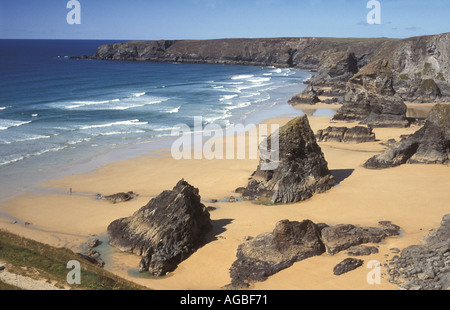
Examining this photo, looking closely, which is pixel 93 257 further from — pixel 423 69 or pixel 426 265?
pixel 423 69

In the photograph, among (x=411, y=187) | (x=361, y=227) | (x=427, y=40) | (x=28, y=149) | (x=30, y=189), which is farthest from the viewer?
(x=427, y=40)

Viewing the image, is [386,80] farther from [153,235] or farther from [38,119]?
[38,119]

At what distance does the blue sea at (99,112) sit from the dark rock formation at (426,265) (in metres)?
23.7

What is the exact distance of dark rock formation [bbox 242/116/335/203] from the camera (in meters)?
25.9

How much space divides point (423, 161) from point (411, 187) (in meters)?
5.58

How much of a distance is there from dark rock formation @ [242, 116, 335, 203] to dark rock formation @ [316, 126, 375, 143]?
14308 millimetres

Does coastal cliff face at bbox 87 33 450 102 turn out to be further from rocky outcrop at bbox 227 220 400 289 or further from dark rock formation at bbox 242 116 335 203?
rocky outcrop at bbox 227 220 400 289

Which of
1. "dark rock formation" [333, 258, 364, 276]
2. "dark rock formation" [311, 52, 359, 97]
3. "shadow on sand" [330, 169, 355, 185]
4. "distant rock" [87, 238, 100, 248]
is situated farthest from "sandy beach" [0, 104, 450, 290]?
"dark rock formation" [311, 52, 359, 97]

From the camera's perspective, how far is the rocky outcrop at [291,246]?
17.6 metres

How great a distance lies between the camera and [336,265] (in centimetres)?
1742

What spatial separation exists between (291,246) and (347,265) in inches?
93.8

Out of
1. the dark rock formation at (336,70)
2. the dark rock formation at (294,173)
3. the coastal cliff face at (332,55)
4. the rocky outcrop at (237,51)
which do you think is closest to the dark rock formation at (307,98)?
the coastal cliff face at (332,55)
